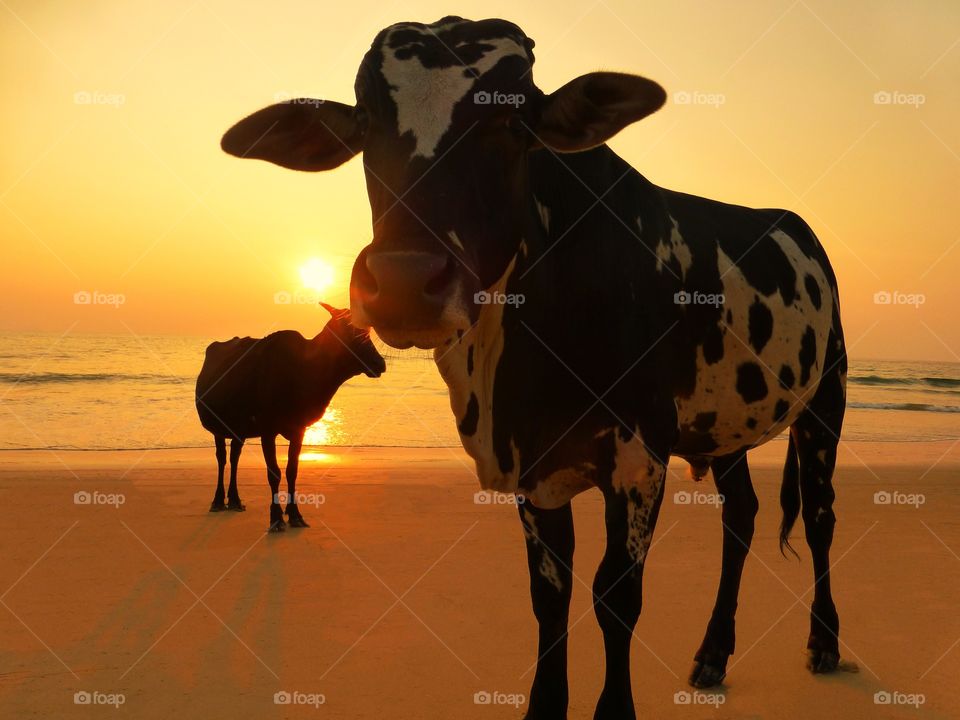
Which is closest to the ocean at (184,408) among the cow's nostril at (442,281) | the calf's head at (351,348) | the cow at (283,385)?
the calf's head at (351,348)

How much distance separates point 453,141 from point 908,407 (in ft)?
96.8

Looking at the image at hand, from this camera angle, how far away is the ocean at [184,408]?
17266 mm

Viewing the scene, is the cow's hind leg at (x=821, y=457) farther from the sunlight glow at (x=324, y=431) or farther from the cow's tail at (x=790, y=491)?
the sunlight glow at (x=324, y=431)

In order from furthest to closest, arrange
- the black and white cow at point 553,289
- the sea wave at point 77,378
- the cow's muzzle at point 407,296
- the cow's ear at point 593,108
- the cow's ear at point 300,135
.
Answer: the sea wave at point 77,378 < the cow's ear at point 300,135 < the cow's ear at point 593,108 < the black and white cow at point 553,289 < the cow's muzzle at point 407,296

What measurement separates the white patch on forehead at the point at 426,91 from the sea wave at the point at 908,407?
27715 millimetres

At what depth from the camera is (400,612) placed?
4996mm

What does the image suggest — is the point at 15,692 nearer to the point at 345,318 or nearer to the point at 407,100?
the point at 407,100

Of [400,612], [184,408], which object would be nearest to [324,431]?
[184,408]

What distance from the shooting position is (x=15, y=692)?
150 inches

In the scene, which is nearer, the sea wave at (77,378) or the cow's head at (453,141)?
the cow's head at (453,141)

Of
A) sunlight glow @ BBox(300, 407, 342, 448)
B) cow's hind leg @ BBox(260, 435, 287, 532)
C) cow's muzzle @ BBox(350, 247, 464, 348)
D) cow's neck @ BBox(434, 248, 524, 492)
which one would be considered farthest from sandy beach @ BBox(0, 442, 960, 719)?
sunlight glow @ BBox(300, 407, 342, 448)

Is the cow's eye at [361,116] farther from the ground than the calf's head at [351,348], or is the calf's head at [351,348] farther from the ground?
the cow's eye at [361,116]

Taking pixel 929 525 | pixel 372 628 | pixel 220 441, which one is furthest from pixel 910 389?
pixel 372 628

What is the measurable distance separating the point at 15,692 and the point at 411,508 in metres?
4.99
